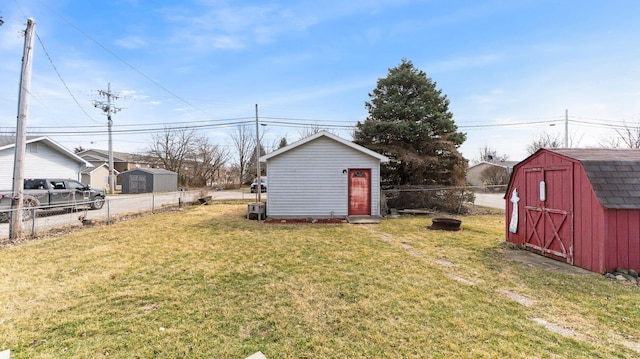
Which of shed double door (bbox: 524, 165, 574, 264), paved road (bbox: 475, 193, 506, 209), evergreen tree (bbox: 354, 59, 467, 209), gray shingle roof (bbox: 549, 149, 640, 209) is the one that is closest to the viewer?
gray shingle roof (bbox: 549, 149, 640, 209)

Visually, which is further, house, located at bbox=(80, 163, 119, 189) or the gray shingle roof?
house, located at bbox=(80, 163, 119, 189)

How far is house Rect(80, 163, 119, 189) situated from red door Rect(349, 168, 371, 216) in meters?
30.2

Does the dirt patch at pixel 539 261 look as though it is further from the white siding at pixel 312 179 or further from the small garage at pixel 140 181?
the small garage at pixel 140 181

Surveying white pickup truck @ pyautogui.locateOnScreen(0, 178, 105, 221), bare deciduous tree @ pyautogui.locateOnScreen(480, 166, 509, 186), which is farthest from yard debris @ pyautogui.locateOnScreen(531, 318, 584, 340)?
bare deciduous tree @ pyautogui.locateOnScreen(480, 166, 509, 186)

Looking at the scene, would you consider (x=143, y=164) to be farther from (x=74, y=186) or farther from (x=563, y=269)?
(x=563, y=269)

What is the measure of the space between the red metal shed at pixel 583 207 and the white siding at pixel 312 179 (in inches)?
229

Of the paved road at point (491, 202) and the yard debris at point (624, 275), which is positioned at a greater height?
the paved road at point (491, 202)

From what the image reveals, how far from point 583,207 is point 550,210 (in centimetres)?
78

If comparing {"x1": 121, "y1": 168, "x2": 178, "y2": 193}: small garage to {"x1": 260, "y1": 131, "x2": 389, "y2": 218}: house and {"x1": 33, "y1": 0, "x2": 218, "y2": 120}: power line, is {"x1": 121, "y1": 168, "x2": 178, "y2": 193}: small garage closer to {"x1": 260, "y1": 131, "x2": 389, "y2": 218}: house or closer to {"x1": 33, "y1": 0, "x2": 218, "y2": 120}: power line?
{"x1": 33, "y1": 0, "x2": 218, "y2": 120}: power line

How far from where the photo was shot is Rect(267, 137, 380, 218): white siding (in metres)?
11.0

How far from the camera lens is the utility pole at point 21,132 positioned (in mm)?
7246

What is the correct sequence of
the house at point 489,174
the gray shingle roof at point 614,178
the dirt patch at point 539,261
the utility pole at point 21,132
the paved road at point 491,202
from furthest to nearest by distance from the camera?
the house at point 489,174 < the paved road at point 491,202 < the utility pole at point 21,132 < the dirt patch at point 539,261 < the gray shingle roof at point 614,178

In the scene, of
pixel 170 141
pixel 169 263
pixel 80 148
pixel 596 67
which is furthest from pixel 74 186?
pixel 80 148

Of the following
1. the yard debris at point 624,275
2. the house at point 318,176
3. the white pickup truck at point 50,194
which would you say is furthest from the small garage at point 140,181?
the yard debris at point 624,275
